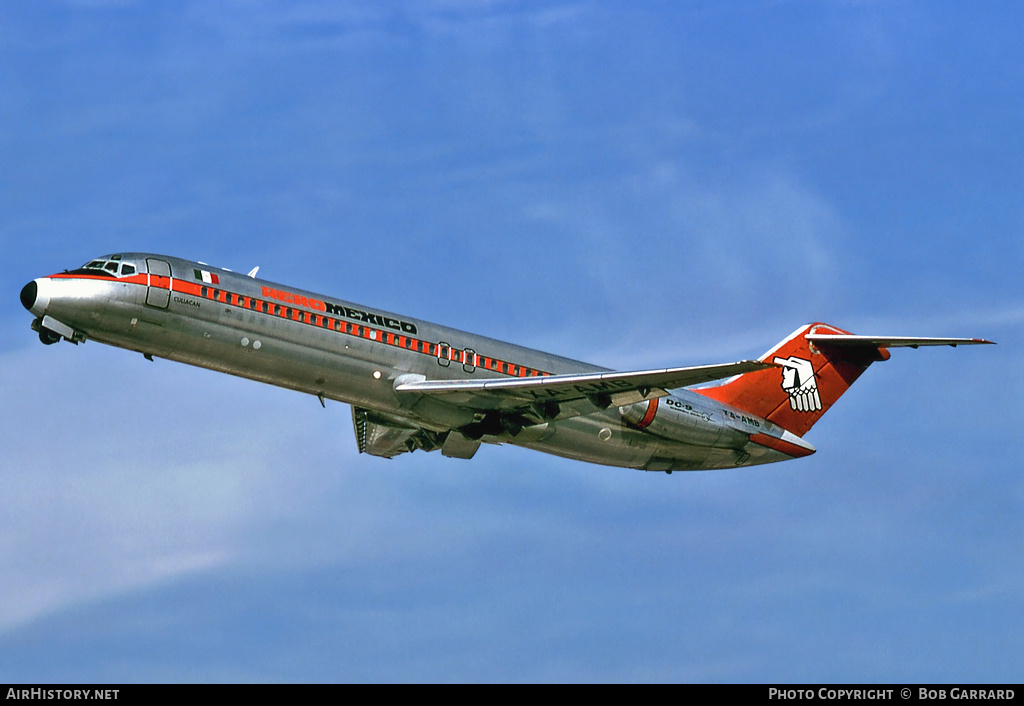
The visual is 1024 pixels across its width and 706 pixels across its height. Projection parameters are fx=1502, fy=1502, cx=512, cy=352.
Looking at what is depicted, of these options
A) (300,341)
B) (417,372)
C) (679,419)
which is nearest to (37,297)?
(300,341)

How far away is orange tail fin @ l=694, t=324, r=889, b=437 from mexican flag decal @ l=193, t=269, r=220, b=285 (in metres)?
19.5

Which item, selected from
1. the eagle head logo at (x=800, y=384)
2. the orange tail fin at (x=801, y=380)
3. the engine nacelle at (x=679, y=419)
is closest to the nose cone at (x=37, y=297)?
the engine nacelle at (x=679, y=419)

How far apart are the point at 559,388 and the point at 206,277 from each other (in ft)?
37.1

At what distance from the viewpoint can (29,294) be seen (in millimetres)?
42688

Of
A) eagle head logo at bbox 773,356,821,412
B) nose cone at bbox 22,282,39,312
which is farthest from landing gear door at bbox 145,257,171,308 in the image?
eagle head logo at bbox 773,356,821,412

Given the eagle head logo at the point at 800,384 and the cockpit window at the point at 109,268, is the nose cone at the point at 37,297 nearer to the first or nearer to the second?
the cockpit window at the point at 109,268

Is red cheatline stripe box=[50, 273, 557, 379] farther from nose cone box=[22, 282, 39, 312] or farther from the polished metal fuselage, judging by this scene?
nose cone box=[22, 282, 39, 312]

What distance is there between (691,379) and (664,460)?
321 inches

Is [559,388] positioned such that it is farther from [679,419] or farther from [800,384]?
[800,384]

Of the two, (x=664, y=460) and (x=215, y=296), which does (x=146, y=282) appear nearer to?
(x=215, y=296)

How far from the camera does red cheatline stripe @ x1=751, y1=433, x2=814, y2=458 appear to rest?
54.9m
